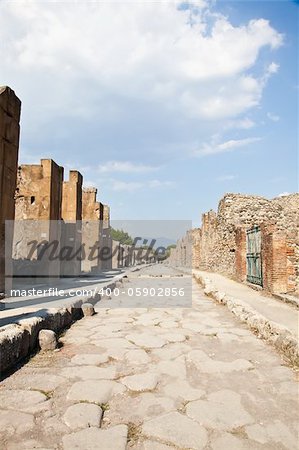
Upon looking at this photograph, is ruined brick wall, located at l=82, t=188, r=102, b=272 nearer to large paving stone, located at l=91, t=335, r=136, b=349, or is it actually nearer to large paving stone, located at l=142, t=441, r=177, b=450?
large paving stone, located at l=91, t=335, r=136, b=349

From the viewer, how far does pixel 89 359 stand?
11.2 feet

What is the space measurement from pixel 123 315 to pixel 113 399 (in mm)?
3496

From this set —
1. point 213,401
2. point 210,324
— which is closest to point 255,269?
point 210,324

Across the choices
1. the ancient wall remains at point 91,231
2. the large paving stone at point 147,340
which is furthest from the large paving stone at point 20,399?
the ancient wall remains at point 91,231

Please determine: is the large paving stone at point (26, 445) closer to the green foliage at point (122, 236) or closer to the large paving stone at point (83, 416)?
the large paving stone at point (83, 416)

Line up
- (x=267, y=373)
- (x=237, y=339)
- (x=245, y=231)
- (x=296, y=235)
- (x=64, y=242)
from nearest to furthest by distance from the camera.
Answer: (x=267, y=373) → (x=237, y=339) → (x=296, y=235) → (x=245, y=231) → (x=64, y=242)

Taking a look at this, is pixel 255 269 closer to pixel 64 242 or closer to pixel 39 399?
pixel 64 242

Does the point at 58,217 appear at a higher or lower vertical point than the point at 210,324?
higher

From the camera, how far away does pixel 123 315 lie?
19.5 feet

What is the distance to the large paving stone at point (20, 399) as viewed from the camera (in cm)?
233

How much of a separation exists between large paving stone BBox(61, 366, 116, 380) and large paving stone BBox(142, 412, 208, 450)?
2.81ft

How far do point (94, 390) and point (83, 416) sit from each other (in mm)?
444

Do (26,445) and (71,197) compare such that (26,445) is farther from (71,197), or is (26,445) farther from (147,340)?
(71,197)

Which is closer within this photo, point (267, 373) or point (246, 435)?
point (246, 435)
